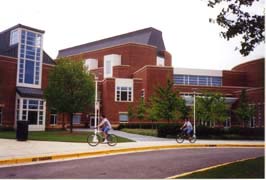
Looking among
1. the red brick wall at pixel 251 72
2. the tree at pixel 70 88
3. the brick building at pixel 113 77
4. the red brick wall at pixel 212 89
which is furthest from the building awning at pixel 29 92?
the red brick wall at pixel 251 72

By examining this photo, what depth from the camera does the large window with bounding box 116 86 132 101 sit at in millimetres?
47406

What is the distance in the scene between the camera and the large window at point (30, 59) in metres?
37.0

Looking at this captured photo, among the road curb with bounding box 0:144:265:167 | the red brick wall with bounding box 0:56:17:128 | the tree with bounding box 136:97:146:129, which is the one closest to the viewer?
the road curb with bounding box 0:144:265:167

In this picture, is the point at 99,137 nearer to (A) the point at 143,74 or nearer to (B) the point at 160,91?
(B) the point at 160,91

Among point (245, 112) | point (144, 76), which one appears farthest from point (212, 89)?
point (245, 112)

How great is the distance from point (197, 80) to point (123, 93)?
10691 millimetres

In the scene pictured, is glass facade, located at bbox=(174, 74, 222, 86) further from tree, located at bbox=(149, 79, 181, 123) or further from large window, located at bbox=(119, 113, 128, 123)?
tree, located at bbox=(149, 79, 181, 123)

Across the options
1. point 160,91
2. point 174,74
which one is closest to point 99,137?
point 160,91

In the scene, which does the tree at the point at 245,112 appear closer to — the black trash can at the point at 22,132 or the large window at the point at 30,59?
the large window at the point at 30,59

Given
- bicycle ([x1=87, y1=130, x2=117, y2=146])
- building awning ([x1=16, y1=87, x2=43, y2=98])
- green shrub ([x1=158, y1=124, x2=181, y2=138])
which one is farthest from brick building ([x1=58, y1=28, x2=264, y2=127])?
bicycle ([x1=87, y1=130, x2=117, y2=146])

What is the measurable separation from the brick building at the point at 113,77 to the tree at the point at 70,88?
5531 millimetres

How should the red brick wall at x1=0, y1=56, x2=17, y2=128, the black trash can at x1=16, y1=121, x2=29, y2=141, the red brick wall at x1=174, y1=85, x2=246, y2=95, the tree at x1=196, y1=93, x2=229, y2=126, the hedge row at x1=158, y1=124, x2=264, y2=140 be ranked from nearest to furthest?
the black trash can at x1=16, y1=121, x2=29, y2=141, the hedge row at x1=158, y1=124, x2=264, y2=140, the tree at x1=196, y1=93, x2=229, y2=126, the red brick wall at x1=0, y1=56, x2=17, y2=128, the red brick wall at x1=174, y1=85, x2=246, y2=95

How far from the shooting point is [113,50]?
58.2 metres

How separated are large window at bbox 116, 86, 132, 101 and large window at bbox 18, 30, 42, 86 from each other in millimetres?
11999
